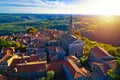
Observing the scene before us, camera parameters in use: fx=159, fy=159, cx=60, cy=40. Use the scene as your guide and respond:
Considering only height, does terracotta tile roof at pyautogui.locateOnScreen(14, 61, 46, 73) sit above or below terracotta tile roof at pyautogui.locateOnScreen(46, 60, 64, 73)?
above

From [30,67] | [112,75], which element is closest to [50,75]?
[30,67]

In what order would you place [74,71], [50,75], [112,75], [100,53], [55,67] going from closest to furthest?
[112,75], [74,71], [50,75], [55,67], [100,53]

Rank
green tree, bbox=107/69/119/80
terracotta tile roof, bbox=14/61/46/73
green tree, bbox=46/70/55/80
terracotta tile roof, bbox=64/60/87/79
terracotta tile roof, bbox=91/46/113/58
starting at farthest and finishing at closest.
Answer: terracotta tile roof, bbox=91/46/113/58 → terracotta tile roof, bbox=14/61/46/73 → green tree, bbox=46/70/55/80 → terracotta tile roof, bbox=64/60/87/79 → green tree, bbox=107/69/119/80

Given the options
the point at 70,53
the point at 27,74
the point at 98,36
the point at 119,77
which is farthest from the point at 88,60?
the point at 98,36

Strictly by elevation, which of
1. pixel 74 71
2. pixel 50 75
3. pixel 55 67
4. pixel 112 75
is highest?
pixel 112 75

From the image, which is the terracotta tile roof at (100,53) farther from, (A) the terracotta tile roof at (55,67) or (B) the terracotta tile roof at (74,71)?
(A) the terracotta tile roof at (55,67)

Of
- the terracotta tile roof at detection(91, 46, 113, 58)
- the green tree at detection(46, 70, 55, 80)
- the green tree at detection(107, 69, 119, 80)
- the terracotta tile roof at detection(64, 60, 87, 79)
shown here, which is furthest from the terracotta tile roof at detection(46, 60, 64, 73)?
the green tree at detection(107, 69, 119, 80)

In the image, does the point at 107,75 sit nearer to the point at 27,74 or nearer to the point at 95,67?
the point at 95,67

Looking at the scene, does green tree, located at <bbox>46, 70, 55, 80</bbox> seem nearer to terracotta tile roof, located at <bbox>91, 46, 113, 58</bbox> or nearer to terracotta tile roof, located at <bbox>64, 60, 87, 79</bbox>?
terracotta tile roof, located at <bbox>64, 60, 87, 79</bbox>

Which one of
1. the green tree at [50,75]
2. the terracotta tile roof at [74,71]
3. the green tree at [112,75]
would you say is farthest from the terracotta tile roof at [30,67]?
the green tree at [112,75]

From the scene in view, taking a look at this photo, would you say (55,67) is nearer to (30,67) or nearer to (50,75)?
(50,75)

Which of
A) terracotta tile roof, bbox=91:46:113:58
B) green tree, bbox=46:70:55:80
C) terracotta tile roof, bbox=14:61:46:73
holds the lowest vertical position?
green tree, bbox=46:70:55:80
